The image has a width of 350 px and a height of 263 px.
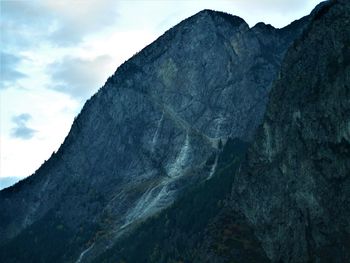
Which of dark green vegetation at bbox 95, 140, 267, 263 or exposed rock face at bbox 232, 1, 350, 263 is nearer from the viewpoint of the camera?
exposed rock face at bbox 232, 1, 350, 263

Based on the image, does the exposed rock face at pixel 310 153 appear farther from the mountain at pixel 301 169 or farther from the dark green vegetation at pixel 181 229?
the dark green vegetation at pixel 181 229

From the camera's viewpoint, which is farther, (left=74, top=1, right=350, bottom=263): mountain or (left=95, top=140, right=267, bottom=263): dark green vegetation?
(left=95, top=140, right=267, bottom=263): dark green vegetation

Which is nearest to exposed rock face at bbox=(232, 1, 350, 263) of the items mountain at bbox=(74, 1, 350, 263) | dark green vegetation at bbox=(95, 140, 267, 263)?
mountain at bbox=(74, 1, 350, 263)

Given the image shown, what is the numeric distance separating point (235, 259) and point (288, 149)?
21692 mm

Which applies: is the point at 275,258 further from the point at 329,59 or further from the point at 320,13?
the point at 320,13

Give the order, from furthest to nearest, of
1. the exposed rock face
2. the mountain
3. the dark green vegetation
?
the dark green vegetation
the mountain
the exposed rock face

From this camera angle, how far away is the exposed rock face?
104 metres

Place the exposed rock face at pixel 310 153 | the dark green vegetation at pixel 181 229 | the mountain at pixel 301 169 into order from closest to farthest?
the exposed rock face at pixel 310 153
the mountain at pixel 301 169
the dark green vegetation at pixel 181 229

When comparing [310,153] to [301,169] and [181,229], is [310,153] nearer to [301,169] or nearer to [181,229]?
[301,169]

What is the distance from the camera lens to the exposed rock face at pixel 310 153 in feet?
342

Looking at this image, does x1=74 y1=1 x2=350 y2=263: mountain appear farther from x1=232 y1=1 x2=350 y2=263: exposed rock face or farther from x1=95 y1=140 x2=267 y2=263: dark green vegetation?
x1=95 y1=140 x2=267 y2=263: dark green vegetation

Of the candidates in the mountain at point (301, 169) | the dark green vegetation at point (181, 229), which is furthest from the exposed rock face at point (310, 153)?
the dark green vegetation at point (181, 229)

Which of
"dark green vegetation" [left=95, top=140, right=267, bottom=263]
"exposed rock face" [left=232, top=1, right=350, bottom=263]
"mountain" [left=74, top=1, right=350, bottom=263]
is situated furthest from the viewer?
"dark green vegetation" [left=95, top=140, right=267, bottom=263]

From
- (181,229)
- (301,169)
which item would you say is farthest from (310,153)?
(181,229)
